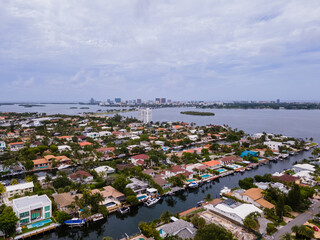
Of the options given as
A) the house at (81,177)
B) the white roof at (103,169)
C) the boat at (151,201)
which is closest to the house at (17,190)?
the house at (81,177)

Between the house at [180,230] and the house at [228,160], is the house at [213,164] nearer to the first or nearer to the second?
the house at [228,160]

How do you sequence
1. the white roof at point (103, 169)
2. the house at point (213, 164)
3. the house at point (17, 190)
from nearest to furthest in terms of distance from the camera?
the house at point (17, 190), the white roof at point (103, 169), the house at point (213, 164)

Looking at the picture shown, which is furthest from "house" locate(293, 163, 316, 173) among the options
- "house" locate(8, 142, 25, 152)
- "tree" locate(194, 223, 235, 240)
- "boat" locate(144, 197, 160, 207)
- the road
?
"house" locate(8, 142, 25, 152)

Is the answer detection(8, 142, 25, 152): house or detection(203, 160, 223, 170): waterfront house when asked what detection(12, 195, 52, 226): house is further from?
detection(8, 142, 25, 152): house

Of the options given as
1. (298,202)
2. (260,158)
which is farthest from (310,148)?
(298,202)

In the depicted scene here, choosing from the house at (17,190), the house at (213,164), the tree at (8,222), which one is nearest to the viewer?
the tree at (8,222)

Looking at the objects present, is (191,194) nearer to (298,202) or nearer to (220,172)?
(220,172)

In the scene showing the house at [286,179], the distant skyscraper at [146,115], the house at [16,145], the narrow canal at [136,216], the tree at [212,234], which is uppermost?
the distant skyscraper at [146,115]
